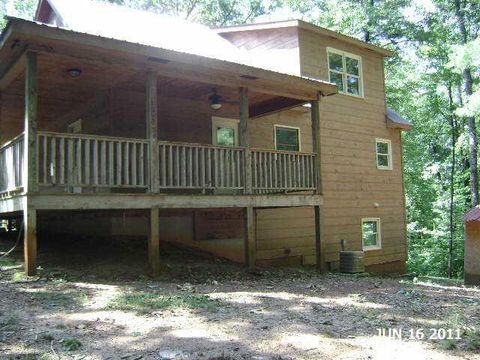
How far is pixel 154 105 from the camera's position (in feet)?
30.0

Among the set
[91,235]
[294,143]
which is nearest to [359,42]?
[294,143]

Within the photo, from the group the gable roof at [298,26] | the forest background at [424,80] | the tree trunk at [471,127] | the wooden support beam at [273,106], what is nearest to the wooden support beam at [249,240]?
the wooden support beam at [273,106]

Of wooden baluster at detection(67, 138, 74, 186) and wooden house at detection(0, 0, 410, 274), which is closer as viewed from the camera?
wooden baluster at detection(67, 138, 74, 186)

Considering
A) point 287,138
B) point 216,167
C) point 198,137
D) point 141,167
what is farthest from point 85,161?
point 287,138

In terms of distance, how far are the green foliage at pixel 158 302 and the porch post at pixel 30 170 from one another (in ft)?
6.29

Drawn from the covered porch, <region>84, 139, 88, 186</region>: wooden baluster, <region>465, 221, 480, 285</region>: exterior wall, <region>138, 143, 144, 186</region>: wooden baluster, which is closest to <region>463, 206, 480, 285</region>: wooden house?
<region>465, 221, 480, 285</region>: exterior wall

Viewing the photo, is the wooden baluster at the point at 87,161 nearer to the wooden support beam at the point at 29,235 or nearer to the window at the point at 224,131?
the wooden support beam at the point at 29,235

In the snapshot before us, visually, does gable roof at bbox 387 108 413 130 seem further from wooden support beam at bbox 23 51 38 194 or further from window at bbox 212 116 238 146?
wooden support beam at bbox 23 51 38 194

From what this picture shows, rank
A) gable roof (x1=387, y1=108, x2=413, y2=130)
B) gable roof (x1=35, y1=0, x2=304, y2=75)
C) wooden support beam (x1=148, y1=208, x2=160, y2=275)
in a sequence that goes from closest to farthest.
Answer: wooden support beam (x1=148, y1=208, x2=160, y2=275) → gable roof (x1=35, y1=0, x2=304, y2=75) → gable roof (x1=387, y1=108, x2=413, y2=130)

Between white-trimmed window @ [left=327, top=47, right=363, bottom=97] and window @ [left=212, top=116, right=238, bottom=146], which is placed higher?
white-trimmed window @ [left=327, top=47, right=363, bottom=97]

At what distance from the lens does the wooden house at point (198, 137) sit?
8.38 meters

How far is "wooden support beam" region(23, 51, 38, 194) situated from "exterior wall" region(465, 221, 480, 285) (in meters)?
9.30

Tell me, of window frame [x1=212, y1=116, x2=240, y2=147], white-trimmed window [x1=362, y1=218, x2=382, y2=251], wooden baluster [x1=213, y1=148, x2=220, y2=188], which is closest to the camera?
wooden baluster [x1=213, y1=148, x2=220, y2=188]

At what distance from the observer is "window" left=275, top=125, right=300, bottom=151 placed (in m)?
14.9
